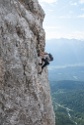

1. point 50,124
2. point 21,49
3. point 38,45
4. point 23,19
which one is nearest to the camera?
point 21,49

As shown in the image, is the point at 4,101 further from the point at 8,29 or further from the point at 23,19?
the point at 23,19

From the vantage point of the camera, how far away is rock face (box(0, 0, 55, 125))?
22078mm

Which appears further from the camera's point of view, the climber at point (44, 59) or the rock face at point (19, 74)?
the climber at point (44, 59)

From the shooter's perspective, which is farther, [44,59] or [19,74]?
[44,59]

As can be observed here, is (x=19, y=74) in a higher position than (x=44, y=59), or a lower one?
lower

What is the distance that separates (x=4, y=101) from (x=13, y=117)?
1373 millimetres

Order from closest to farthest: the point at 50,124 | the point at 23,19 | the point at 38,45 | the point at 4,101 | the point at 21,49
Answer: the point at 4,101, the point at 21,49, the point at 23,19, the point at 50,124, the point at 38,45

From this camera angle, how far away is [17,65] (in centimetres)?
2320

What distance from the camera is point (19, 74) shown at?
2333 cm

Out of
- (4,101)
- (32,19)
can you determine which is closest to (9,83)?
(4,101)

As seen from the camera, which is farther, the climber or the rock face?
the climber

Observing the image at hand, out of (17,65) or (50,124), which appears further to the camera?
(50,124)

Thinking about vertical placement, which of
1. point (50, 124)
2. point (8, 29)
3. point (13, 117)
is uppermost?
point (8, 29)

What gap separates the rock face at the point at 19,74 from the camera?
22.1 metres
